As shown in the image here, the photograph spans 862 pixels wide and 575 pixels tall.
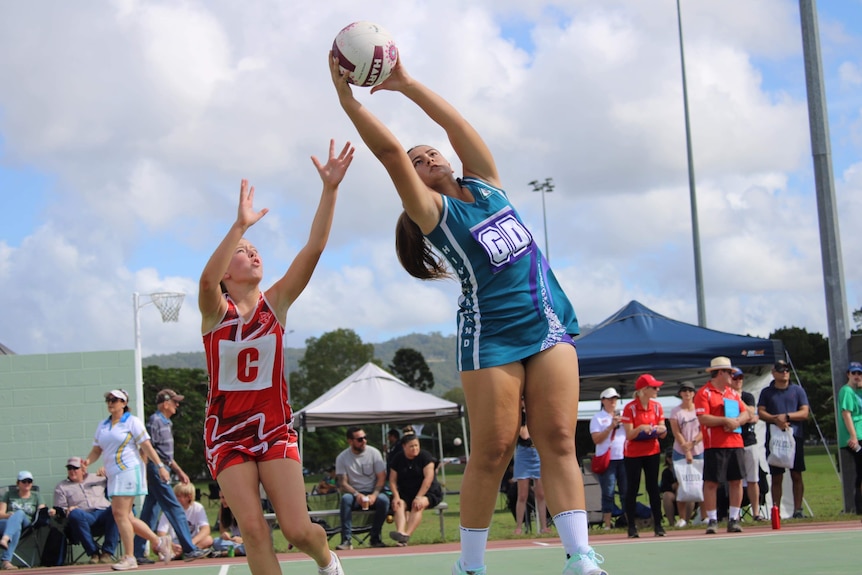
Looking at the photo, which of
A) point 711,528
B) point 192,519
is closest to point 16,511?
point 192,519

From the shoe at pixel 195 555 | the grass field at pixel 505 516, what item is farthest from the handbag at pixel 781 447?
the shoe at pixel 195 555

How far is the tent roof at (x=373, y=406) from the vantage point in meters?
18.2

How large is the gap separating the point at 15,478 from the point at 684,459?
933 centimetres

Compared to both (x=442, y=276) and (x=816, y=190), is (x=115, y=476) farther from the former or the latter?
(x=816, y=190)

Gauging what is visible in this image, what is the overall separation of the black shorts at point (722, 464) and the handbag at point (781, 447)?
1191 millimetres

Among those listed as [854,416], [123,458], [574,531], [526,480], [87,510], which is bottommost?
[87,510]

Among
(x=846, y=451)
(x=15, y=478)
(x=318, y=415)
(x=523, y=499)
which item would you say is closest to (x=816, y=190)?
(x=846, y=451)

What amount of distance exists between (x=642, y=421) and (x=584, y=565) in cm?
775

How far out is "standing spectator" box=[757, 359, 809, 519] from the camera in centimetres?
1277

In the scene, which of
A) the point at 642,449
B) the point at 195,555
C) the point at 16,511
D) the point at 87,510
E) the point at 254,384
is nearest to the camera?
the point at 254,384

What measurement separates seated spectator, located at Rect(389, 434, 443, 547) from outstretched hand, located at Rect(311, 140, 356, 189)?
28.3 feet

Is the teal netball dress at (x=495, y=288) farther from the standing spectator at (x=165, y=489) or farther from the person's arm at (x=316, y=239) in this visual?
the standing spectator at (x=165, y=489)

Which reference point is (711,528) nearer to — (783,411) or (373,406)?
(783,411)

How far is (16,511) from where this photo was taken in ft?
41.4
